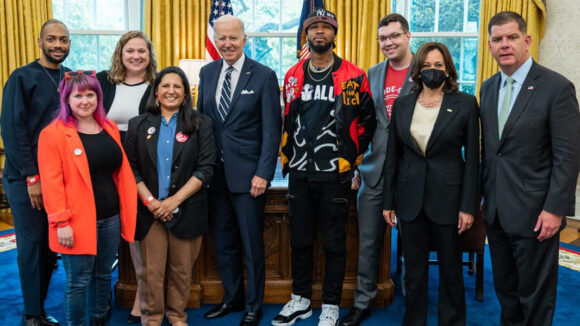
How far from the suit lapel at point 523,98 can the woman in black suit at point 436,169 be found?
0.16 metres

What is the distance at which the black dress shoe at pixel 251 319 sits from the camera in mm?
2442

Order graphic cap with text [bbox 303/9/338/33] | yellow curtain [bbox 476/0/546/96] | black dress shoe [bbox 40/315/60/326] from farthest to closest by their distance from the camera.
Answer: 1. yellow curtain [bbox 476/0/546/96]
2. black dress shoe [bbox 40/315/60/326]
3. graphic cap with text [bbox 303/9/338/33]

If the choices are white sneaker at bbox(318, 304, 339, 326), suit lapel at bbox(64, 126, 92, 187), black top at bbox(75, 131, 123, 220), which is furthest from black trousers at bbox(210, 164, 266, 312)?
suit lapel at bbox(64, 126, 92, 187)

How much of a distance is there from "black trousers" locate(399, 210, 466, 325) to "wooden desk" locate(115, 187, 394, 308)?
0.55 m

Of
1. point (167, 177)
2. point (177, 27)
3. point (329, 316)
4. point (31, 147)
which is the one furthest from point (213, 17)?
point (329, 316)

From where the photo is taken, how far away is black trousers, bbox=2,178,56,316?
2266 mm

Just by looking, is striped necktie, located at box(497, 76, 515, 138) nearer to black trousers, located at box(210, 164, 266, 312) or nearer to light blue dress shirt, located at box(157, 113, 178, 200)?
black trousers, located at box(210, 164, 266, 312)

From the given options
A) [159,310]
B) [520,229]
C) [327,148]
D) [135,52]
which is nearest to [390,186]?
[327,148]

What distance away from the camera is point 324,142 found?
2.35 metres

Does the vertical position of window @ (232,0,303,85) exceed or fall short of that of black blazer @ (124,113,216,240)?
it exceeds it

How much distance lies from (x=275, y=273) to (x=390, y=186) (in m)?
1.00

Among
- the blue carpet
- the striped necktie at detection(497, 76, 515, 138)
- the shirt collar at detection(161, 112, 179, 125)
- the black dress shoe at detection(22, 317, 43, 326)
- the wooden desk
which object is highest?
the striped necktie at detection(497, 76, 515, 138)

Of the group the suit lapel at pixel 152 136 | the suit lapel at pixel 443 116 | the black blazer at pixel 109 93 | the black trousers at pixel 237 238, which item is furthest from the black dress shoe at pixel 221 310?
the suit lapel at pixel 443 116

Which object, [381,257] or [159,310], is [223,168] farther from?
[381,257]
